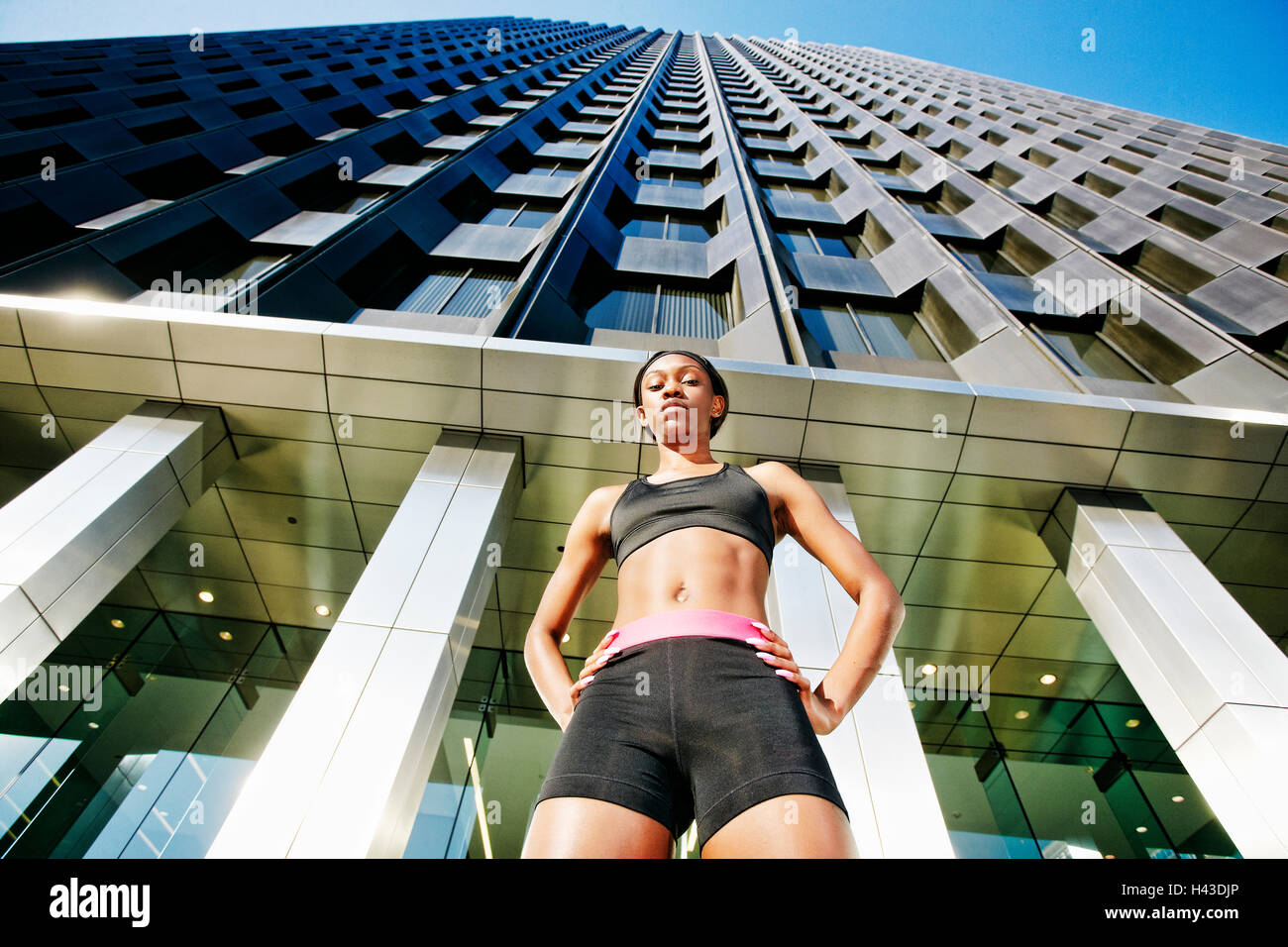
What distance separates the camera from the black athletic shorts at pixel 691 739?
194 centimetres

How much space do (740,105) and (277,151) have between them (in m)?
24.6

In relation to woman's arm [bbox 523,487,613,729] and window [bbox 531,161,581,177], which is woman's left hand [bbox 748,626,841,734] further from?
window [bbox 531,161,581,177]

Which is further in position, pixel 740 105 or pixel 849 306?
pixel 740 105

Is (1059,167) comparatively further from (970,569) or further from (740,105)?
(970,569)

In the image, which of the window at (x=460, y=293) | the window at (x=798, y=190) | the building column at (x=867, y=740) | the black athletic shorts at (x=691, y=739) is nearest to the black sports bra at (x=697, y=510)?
the black athletic shorts at (x=691, y=739)

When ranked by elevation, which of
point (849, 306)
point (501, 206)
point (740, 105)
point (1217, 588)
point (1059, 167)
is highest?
point (740, 105)

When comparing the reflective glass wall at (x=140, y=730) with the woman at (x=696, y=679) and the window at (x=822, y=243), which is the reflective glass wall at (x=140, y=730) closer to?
the woman at (x=696, y=679)

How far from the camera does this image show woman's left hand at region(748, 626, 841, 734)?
2.26 meters

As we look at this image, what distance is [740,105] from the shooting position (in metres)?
32.0

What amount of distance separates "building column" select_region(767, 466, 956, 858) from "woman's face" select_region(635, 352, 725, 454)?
1803 millimetres

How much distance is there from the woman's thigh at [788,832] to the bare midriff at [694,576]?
2.54ft

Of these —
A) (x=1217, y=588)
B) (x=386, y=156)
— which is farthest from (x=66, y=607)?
(x=386, y=156)

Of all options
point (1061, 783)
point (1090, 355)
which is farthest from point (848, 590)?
point (1090, 355)
